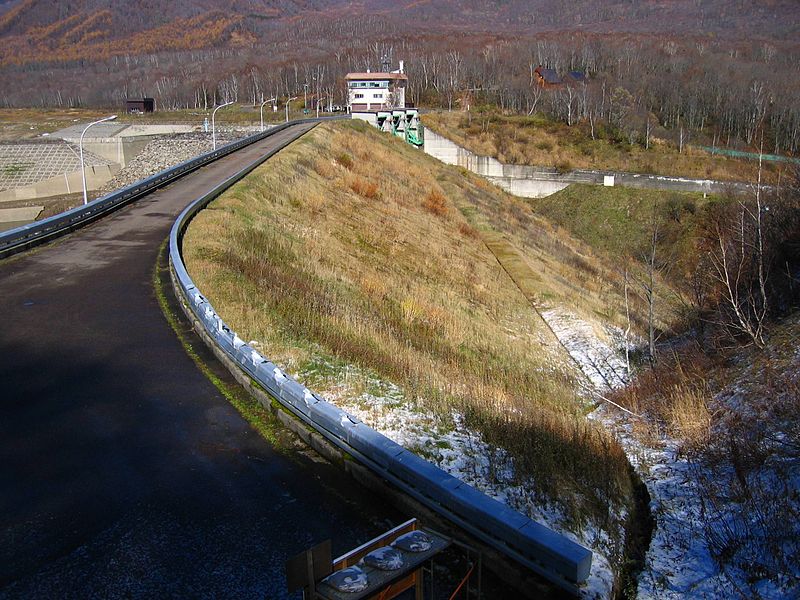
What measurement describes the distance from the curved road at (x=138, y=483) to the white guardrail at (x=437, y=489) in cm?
41

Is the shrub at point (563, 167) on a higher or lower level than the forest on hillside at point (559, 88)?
lower

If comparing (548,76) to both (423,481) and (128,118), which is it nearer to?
(128,118)

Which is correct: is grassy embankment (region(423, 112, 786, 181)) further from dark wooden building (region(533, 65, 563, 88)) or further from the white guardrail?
the white guardrail

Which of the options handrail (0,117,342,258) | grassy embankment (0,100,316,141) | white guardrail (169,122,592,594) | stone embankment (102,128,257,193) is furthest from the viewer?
grassy embankment (0,100,316,141)

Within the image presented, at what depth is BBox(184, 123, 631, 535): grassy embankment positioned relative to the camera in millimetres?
9031

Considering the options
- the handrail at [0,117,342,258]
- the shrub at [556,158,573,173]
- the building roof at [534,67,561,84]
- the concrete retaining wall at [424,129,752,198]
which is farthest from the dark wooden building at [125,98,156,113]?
the handrail at [0,117,342,258]

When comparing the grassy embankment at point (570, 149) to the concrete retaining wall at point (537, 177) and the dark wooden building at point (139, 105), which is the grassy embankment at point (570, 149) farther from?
the dark wooden building at point (139, 105)

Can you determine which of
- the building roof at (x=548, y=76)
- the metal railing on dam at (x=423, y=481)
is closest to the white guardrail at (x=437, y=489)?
the metal railing on dam at (x=423, y=481)

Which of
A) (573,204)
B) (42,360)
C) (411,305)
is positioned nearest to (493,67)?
(573,204)

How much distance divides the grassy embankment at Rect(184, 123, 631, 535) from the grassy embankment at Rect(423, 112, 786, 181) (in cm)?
3243

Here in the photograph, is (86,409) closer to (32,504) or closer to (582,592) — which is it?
(32,504)

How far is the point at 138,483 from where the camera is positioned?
22.6 ft

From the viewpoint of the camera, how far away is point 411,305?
1848 cm

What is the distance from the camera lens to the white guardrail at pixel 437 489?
205 inches
